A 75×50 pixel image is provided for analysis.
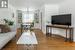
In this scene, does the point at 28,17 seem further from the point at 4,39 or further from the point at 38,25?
the point at 4,39

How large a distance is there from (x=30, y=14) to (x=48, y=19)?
6395 millimetres

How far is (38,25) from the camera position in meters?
15.7

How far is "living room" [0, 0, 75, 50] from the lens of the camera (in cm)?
551

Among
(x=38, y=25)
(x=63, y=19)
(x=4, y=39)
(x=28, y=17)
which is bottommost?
(x=4, y=39)

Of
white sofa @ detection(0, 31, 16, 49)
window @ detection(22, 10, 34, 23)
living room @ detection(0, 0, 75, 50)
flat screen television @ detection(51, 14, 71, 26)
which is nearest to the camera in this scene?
white sofa @ detection(0, 31, 16, 49)

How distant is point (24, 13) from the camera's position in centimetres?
1619

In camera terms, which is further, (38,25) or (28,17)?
(28,17)

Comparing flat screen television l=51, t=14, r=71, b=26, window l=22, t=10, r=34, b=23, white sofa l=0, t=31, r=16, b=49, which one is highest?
window l=22, t=10, r=34, b=23

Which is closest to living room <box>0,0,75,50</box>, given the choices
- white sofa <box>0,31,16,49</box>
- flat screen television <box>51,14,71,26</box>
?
white sofa <box>0,31,16,49</box>

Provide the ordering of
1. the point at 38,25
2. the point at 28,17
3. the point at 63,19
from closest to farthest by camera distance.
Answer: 1. the point at 63,19
2. the point at 38,25
3. the point at 28,17

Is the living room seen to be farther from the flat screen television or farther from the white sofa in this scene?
the flat screen television

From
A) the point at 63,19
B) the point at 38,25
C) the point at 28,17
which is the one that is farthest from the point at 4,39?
the point at 28,17

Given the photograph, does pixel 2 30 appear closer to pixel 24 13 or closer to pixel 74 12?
pixel 74 12

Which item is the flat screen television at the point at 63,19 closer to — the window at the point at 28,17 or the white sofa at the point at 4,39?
the white sofa at the point at 4,39
